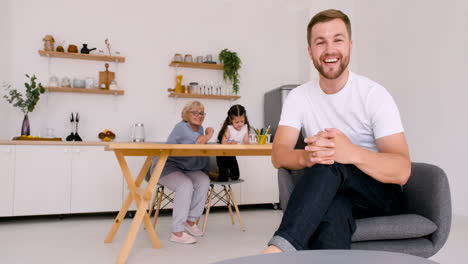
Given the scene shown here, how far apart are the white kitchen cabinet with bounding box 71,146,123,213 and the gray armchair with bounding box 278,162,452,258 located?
3.02 m

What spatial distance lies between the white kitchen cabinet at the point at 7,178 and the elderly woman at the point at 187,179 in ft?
5.49

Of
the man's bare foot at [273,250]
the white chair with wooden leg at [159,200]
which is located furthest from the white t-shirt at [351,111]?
the white chair with wooden leg at [159,200]

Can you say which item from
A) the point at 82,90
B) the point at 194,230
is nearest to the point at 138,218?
the point at 194,230

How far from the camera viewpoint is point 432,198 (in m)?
1.41

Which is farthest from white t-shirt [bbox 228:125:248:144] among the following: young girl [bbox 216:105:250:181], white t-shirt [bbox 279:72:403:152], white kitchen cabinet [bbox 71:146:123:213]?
white t-shirt [bbox 279:72:403:152]

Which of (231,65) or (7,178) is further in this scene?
(231,65)

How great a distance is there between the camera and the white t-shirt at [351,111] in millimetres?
1375

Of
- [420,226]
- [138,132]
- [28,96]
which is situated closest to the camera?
[420,226]

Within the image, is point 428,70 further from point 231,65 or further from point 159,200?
point 159,200

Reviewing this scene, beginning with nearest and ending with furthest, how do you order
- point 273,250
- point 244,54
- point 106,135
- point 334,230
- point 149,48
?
point 273,250
point 334,230
point 106,135
point 149,48
point 244,54

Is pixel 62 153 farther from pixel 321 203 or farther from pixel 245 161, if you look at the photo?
pixel 321 203

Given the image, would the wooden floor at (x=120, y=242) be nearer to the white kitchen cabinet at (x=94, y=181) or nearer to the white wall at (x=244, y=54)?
the white kitchen cabinet at (x=94, y=181)

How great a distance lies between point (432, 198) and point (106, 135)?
3.70 m

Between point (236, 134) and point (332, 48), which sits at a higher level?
point (332, 48)
